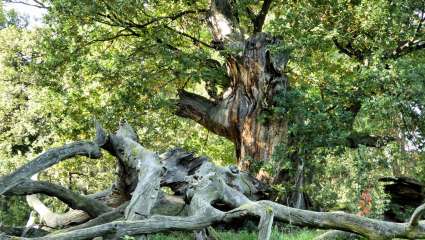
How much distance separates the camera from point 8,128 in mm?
19875

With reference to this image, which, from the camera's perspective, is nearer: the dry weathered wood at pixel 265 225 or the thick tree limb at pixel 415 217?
the thick tree limb at pixel 415 217

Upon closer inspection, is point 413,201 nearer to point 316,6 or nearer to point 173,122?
point 316,6

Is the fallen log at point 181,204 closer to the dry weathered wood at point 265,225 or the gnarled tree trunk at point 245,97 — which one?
the dry weathered wood at point 265,225

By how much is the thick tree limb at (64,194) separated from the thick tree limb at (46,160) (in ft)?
2.14

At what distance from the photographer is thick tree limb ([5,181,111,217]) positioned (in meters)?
7.72

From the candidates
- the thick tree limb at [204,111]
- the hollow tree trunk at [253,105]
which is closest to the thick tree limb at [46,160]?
the hollow tree trunk at [253,105]

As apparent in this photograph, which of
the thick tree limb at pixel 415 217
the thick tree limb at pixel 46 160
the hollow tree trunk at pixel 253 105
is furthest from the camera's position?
the hollow tree trunk at pixel 253 105

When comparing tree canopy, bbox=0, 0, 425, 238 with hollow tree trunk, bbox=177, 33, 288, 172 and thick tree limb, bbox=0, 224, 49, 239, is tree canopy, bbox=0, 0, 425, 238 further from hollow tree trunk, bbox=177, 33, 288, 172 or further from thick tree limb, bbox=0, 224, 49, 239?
thick tree limb, bbox=0, 224, 49, 239

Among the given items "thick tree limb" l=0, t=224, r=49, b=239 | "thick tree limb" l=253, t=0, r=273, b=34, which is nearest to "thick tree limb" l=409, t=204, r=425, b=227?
"thick tree limb" l=0, t=224, r=49, b=239

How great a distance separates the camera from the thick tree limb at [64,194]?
7.72m

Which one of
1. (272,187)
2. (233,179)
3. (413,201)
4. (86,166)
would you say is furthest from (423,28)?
(86,166)

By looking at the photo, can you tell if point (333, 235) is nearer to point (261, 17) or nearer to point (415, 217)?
point (415, 217)

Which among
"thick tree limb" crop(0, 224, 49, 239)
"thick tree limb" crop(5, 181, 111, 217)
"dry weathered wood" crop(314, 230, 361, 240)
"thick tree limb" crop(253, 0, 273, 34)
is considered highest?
"thick tree limb" crop(253, 0, 273, 34)

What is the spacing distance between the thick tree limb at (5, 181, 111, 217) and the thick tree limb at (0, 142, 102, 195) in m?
0.65
